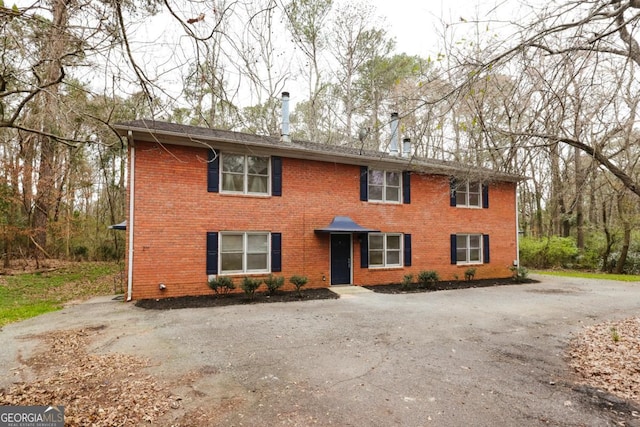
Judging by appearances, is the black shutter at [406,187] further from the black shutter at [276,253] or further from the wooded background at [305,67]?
the black shutter at [276,253]

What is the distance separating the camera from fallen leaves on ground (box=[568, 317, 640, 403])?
13.6ft

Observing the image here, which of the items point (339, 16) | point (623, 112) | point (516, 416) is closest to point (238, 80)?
point (516, 416)

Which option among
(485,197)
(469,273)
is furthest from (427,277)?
(485,197)

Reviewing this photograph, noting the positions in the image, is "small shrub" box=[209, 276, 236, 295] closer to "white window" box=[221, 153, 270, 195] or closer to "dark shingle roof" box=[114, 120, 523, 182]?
"white window" box=[221, 153, 270, 195]

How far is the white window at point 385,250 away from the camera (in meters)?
12.6

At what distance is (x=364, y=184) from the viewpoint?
12.4 meters

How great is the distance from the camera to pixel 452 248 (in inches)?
543

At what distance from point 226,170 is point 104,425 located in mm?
8117

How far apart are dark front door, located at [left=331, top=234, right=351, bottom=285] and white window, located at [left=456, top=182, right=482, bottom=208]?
5735 millimetres

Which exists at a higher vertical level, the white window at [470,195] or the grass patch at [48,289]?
the white window at [470,195]

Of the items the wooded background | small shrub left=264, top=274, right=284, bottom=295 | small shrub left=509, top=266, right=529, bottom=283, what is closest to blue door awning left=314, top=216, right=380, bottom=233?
small shrub left=264, top=274, right=284, bottom=295

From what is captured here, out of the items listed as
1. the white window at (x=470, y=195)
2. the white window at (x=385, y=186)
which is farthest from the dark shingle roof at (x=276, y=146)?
the white window at (x=470, y=195)

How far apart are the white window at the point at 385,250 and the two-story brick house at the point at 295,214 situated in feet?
0.15

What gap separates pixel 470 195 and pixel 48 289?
56.5 ft
